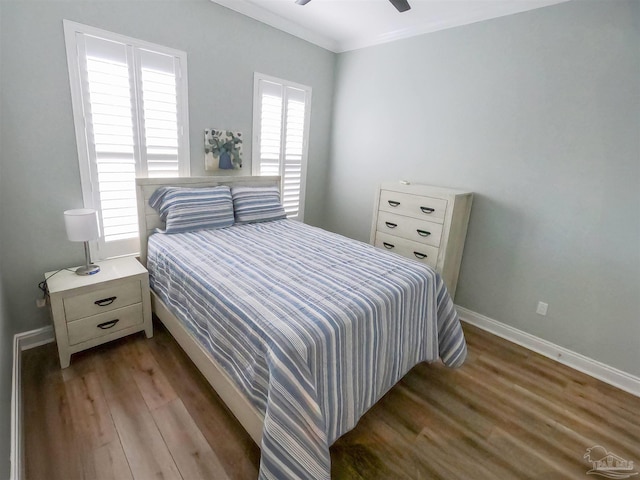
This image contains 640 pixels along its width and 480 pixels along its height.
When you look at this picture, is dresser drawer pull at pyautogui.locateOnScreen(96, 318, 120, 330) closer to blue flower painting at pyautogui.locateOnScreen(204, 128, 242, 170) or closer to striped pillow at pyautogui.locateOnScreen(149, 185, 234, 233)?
striped pillow at pyautogui.locateOnScreen(149, 185, 234, 233)

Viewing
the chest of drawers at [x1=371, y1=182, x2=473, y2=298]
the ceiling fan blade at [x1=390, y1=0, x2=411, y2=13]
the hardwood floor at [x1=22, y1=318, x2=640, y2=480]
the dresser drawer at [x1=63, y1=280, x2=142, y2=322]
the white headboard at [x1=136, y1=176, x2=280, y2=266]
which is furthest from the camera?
the chest of drawers at [x1=371, y1=182, x2=473, y2=298]

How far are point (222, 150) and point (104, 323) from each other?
168 centimetres

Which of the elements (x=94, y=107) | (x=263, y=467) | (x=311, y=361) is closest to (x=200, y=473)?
(x=263, y=467)

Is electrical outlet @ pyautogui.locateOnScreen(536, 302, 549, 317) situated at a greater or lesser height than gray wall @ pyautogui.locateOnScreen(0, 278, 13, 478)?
greater

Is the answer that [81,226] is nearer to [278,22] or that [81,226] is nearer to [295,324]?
[295,324]

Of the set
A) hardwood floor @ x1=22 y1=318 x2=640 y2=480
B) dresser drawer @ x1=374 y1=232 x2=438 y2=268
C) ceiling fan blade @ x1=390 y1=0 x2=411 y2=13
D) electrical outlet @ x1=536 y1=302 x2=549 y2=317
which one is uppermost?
ceiling fan blade @ x1=390 y1=0 x2=411 y2=13

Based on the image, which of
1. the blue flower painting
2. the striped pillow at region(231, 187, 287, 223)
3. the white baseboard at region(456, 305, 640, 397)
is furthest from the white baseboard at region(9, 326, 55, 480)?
the white baseboard at region(456, 305, 640, 397)

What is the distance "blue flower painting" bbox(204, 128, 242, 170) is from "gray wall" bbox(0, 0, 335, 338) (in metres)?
0.06

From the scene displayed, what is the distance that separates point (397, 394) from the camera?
6.25 ft

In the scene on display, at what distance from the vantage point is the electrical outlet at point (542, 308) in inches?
94.9

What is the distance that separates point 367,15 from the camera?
8.91ft

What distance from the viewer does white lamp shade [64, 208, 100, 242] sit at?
190 cm

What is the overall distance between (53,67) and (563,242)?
365 centimetres

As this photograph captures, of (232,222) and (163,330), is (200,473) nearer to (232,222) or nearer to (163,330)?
(163,330)
